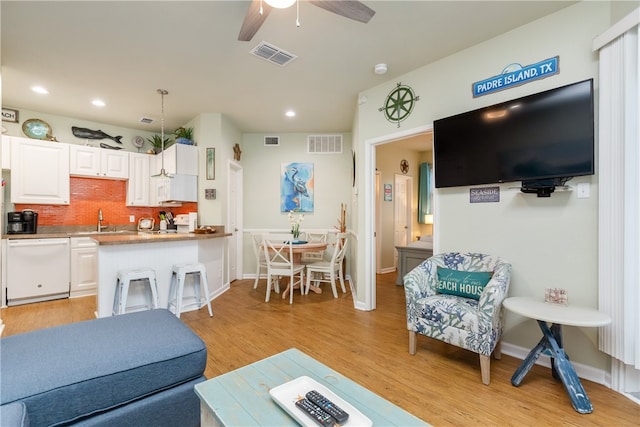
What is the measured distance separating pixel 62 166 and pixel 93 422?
4511 mm

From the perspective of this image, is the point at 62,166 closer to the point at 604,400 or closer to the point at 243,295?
the point at 243,295

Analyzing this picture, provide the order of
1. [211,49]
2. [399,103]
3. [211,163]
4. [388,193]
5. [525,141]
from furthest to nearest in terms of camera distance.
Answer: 1. [388,193]
2. [211,163]
3. [399,103]
4. [211,49]
5. [525,141]

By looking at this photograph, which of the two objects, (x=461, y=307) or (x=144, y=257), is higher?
(x=144, y=257)

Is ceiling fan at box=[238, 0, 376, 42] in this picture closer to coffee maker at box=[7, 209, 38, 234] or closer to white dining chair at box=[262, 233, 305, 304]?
white dining chair at box=[262, 233, 305, 304]

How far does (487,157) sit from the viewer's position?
2.50m

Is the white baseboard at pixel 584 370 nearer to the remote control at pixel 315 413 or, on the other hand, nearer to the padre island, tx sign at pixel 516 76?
the remote control at pixel 315 413

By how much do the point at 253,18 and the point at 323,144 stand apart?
148 inches

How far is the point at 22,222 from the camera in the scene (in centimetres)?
395

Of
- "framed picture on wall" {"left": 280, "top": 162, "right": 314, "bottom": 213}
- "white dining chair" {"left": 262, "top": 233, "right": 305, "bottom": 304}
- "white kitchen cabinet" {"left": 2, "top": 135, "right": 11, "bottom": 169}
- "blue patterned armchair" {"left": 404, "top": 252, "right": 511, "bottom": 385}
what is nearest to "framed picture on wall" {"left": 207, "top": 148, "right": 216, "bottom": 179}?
"white dining chair" {"left": 262, "top": 233, "right": 305, "bottom": 304}

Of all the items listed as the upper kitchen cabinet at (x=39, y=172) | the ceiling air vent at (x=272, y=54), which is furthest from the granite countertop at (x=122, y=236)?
the ceiling air vent at (x=272, y=54)

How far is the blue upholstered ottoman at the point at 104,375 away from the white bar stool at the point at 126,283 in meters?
1.28

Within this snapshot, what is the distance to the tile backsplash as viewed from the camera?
4.40 metres

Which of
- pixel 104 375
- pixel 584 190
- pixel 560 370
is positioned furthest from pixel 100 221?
pixel 584 190

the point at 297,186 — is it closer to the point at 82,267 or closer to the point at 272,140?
the point at 272,140
